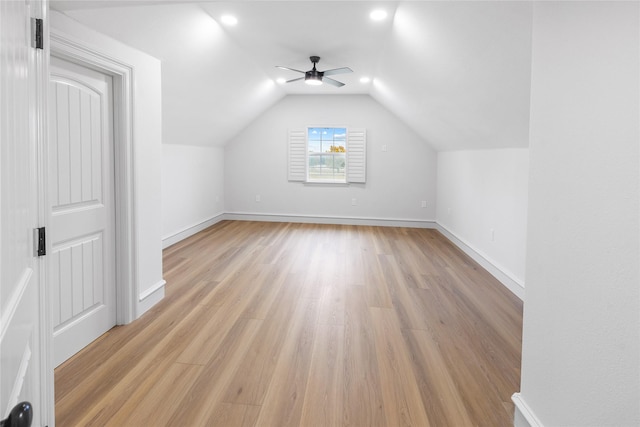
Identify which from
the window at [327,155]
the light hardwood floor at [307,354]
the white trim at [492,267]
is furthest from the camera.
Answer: the window at [327,155]

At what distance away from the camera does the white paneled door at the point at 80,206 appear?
7.43 ft

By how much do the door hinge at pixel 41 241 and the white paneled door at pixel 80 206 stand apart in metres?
1.09

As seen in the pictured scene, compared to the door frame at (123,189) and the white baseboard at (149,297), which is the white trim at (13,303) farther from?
the white baseboard at (149,297)

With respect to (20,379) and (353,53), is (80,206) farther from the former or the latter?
(353,53)

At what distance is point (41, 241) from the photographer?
4.16 feet

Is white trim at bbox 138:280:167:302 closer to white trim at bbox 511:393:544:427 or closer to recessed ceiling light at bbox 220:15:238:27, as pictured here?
recessed ceiling light at bbox 220:15:238:27

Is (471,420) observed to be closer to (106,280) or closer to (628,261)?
(628,261)

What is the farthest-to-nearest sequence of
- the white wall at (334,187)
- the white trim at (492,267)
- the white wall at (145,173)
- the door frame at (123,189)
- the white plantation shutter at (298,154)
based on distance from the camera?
the white plantation shutter at (298,154)
the white wall at (334,187)
the white trim at (492,267)
the white wall at (145,173)
the door frame at (123,189)

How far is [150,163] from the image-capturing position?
10.2 ft

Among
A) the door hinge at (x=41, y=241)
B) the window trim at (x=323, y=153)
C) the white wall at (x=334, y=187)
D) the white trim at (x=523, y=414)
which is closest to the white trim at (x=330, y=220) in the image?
the white wall at (x=334, y=187)

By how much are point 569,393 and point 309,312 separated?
2.06m

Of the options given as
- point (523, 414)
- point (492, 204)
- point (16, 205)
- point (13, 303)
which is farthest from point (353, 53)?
point (13, 303)

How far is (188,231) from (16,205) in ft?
17.9

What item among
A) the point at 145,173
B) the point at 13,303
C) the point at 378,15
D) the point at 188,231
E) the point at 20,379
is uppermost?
the point at 378,15
